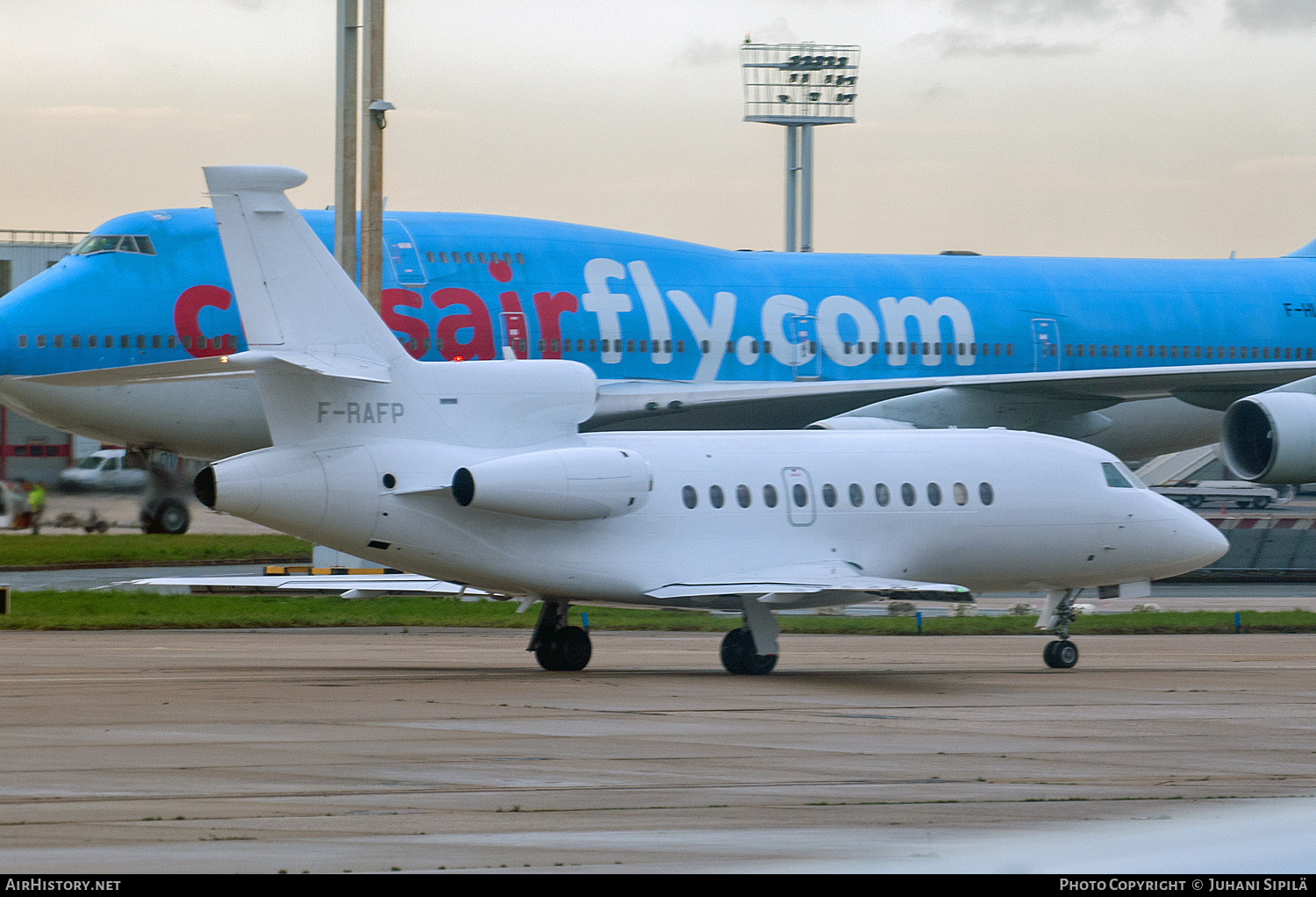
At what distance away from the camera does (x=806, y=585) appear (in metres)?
18.9

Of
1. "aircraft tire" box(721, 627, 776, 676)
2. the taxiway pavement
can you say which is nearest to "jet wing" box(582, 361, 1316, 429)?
the taxiway pavement

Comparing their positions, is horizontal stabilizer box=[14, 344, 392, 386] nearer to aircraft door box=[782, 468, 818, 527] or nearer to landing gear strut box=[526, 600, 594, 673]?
landing gear strut box=[526, 600, 594, 673]

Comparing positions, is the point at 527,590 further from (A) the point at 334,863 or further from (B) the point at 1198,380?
(B) the point at 1198,380

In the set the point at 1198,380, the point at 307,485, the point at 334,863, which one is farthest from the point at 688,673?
the point at 1198,380

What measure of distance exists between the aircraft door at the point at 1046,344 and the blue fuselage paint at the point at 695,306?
35 millimetres

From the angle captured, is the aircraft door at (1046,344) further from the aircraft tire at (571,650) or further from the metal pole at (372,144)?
the aircraft tire at (571,650)

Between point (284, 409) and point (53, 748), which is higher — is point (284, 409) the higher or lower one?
the higher one

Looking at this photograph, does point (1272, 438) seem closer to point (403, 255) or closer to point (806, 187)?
point (403, 255)

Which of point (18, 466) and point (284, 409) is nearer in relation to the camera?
point (284, 409)

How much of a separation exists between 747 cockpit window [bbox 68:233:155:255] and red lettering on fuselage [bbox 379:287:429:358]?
3.94 m

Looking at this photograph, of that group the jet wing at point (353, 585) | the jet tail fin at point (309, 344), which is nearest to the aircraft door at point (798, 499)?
the jet tail fin at point (309, 344)

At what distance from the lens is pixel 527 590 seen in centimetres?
1917

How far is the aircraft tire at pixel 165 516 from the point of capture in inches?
1372
